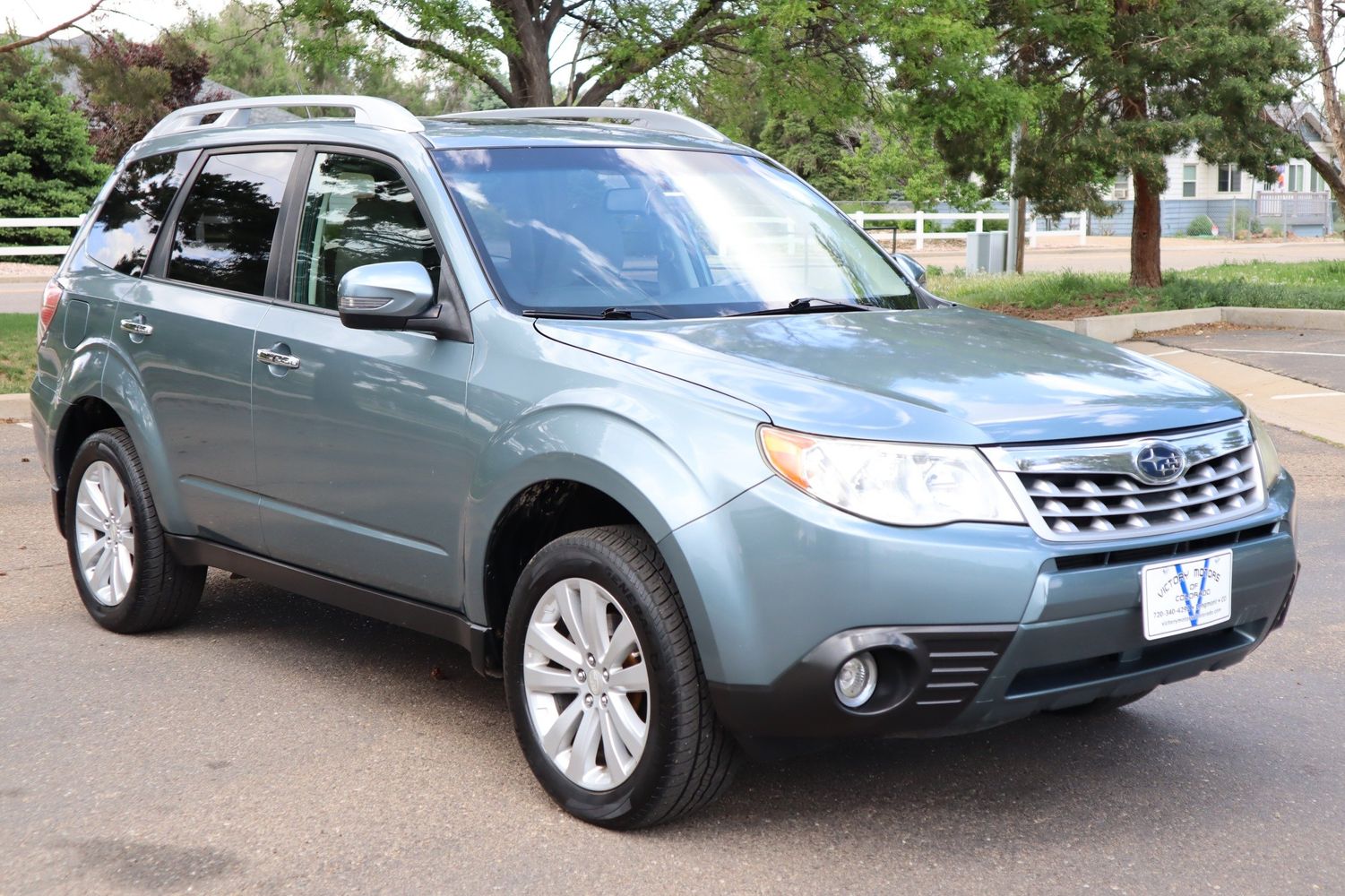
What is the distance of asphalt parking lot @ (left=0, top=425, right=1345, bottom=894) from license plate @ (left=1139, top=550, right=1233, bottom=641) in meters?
0.58

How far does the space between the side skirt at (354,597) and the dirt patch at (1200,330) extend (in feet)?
43.9

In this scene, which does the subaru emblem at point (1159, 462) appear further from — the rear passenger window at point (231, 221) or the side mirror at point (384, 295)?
the rear passenger window at point (231, 221)

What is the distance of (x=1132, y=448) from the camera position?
3588 millimetres

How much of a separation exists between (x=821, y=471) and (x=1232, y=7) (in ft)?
55.1

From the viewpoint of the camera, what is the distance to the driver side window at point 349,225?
4.60 metres

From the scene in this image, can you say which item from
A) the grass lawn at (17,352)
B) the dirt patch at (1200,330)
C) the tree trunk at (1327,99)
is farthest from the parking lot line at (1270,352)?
the grass lawn at (17,352)

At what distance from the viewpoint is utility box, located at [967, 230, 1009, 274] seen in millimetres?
28828

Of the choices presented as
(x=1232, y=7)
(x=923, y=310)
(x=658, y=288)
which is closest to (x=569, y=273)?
(x=658, y=288)

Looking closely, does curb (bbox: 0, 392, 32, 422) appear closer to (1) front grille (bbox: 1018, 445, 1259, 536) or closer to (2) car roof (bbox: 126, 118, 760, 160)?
(2) car roof (bbox: 126, 118, 760, 160)

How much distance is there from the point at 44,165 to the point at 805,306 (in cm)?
3469

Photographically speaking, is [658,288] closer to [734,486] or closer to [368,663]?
[734,486]

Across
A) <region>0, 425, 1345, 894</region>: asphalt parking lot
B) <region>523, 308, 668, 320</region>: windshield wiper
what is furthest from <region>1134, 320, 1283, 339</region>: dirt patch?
<region>523, 308, 668, 320</region>: windshield wiper

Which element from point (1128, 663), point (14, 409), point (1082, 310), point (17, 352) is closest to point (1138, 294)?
point (1082, 310)

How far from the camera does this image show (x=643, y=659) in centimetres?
365
